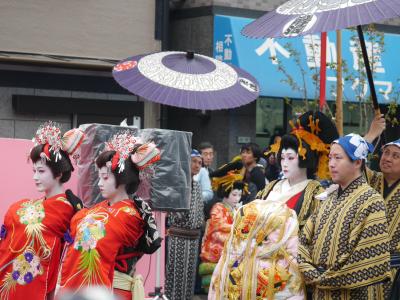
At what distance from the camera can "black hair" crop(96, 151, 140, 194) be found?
537cm

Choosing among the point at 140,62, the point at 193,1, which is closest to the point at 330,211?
the point at 140,62

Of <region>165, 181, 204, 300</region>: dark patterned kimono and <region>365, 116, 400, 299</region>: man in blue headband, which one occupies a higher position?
<region>365, 116, 400, 299</region>: man in blue headband

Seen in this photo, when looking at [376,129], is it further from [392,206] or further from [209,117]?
[209,117]

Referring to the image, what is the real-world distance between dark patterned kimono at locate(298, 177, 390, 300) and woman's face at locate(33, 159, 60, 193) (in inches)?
68.3

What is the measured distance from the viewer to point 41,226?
5.68 meters

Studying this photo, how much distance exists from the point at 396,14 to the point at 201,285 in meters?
5.72

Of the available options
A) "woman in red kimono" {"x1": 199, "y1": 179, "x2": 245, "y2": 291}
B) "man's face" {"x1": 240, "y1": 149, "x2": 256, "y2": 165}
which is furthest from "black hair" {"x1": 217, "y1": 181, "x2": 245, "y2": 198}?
"man's face" {"x1": 240, "y1": 149, "x2": 256, "y2": 165}

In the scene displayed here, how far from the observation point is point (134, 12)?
44.3ft

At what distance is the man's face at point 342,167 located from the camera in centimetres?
532

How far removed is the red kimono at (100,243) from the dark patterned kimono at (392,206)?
5.71ft

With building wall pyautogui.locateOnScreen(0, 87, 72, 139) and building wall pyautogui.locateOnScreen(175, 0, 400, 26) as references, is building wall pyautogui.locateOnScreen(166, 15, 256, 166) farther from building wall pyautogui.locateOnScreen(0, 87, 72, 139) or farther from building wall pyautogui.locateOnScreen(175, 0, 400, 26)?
building wall pyautogui.locateOnScreen(0, 87, 72, 139)

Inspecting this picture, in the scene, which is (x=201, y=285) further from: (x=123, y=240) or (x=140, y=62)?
(x=123, y=240)

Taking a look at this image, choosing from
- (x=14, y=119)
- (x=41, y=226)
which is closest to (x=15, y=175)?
(x=41, y=226)

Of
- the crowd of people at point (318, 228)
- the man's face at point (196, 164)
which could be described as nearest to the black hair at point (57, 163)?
the crowd of people at point (318, 228)
